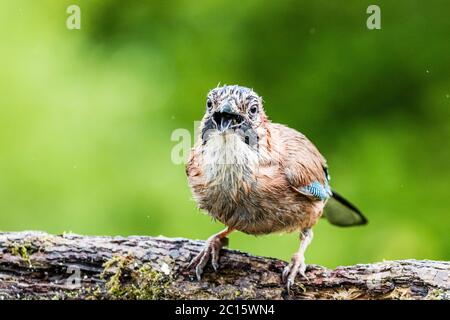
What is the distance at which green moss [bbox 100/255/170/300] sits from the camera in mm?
5086

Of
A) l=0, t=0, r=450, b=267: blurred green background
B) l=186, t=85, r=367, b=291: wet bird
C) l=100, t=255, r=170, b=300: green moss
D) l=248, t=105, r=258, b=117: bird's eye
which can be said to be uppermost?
l=0, t=0, r=450, b=267: blurred green background

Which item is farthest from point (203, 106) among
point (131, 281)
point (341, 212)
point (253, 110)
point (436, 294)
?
point (436, 294)

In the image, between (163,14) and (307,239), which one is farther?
(163,14)

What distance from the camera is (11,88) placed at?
6918 millimetres

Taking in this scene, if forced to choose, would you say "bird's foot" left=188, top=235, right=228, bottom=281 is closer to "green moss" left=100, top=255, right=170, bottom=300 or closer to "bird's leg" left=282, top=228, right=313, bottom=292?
"green moss" left=100, top=255, right=170, bottom=300

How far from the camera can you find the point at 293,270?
5289 millimetres

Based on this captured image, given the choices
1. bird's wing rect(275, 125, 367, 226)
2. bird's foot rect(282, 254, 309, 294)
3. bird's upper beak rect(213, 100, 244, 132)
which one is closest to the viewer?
bird's upper beak rect(213, 100, 244, 132)

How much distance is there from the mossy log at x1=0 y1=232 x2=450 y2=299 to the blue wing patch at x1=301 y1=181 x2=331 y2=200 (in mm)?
519

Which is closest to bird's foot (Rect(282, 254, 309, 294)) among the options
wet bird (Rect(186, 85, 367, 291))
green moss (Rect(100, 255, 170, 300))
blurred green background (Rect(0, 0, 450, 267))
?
wet bird (Rect(186, 85, 367, 291))

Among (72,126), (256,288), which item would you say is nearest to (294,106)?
(72,126)

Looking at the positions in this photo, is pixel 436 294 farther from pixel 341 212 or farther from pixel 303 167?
pixel 341 212

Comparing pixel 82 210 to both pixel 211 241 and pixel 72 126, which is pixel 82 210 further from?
pixel 211 241
